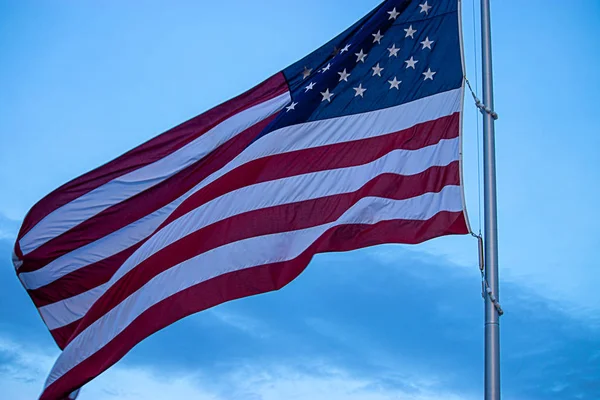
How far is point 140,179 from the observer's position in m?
10.0

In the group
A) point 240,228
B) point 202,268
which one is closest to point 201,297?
point 202,268

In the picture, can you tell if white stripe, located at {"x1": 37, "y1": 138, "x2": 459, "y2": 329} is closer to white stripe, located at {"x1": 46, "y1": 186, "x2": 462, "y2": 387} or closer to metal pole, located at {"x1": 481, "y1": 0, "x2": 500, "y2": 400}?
white stripe, located at {"x1": 46, "y1": 186, "x2": 462, "y2": 387}

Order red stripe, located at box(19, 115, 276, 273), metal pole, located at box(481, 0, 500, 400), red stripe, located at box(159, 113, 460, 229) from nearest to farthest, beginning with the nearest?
metal pole, located at box(481, 0, 500, 400), red stripe, located at box(159, 113, 460, 229), red stripe, located at box(19, 115, 276, 273)

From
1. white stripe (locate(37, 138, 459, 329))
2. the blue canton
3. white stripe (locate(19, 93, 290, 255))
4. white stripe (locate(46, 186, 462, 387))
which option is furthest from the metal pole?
white stripe (locate(19, 93, 290, 255))

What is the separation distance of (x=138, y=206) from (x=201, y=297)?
215 centimetres

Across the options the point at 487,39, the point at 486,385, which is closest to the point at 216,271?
the point at 486,385

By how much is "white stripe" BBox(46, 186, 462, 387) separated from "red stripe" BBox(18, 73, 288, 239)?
77.7 inches

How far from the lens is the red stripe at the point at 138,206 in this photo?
972cm

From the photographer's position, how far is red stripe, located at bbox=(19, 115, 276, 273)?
9.72 meters

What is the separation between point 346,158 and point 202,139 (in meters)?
2.04

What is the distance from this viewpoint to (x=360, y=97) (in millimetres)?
9078

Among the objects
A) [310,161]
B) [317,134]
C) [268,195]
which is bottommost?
[268,195]

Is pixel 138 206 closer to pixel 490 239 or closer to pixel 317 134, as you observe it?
pixel 317 134

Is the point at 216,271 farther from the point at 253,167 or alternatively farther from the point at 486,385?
the point at 486,385
